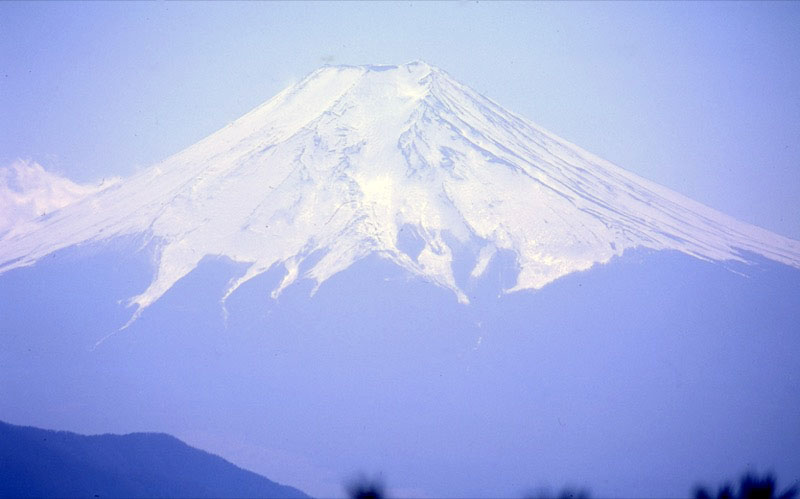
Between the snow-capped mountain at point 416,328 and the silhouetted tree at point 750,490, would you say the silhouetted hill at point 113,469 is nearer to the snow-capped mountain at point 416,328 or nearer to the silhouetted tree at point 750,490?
the snow-capped mountain at point 416,328

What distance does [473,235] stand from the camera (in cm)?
3931

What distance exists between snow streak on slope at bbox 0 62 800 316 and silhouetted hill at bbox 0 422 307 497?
54.4ft

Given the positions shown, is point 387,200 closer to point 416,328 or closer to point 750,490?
point 416,328

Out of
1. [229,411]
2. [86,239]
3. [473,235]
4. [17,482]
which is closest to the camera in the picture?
[17,482]

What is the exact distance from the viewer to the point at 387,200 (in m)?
40.8

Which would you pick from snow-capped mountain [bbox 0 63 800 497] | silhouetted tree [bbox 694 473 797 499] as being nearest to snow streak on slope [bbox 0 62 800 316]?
snow-capped mountain [bbox 0 63 800 497]

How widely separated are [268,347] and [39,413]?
9774 mm

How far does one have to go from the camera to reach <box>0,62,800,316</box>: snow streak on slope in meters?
38.8

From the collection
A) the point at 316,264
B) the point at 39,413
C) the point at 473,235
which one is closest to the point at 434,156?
the point at 473,235

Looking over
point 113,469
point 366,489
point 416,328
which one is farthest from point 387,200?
point 366,489

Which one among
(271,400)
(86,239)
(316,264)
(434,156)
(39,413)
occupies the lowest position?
(39,413)

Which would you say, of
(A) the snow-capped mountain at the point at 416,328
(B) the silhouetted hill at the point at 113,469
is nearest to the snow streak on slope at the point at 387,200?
(A) the snow-capped mountain at the point at 416,328

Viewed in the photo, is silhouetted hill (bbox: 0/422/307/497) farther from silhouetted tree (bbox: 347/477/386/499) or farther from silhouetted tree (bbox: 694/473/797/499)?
silhouetted tree (bbox: 694/473/797/499)

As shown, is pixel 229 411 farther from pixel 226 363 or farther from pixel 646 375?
pixel 646 375
